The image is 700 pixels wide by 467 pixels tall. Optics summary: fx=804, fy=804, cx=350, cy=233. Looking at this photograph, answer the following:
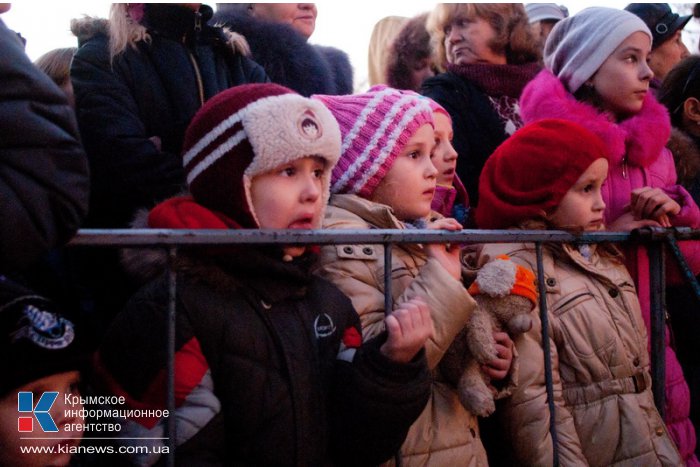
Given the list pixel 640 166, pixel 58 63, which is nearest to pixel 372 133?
pixel 640 166

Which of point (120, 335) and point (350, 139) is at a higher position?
point (350, 139)

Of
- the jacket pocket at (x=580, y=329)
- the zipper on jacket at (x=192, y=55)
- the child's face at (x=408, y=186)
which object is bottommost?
the jacket pocket at (x=580, y=329)

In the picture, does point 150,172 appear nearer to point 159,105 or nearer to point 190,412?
point 159,105

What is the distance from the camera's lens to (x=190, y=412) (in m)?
2.00

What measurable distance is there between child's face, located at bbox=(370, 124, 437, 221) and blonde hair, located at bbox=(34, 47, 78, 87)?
172 cm

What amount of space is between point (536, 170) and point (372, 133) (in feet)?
2.25

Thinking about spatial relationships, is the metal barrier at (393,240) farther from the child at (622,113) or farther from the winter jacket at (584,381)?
the child at (622,113)

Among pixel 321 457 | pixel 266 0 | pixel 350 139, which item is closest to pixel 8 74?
pixel 321 457

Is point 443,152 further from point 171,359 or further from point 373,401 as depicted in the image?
point 171,359

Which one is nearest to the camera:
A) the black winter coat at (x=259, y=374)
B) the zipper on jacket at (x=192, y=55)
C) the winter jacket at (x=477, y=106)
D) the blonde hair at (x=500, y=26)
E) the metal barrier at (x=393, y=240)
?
the metal barrier at (x=393, y=240)

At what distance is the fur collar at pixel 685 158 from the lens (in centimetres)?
410

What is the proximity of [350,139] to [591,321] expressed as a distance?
111cm

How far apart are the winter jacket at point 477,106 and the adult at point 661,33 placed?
1.23 meters

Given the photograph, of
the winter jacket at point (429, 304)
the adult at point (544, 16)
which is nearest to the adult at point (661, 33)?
the adult at point (544, 16)
